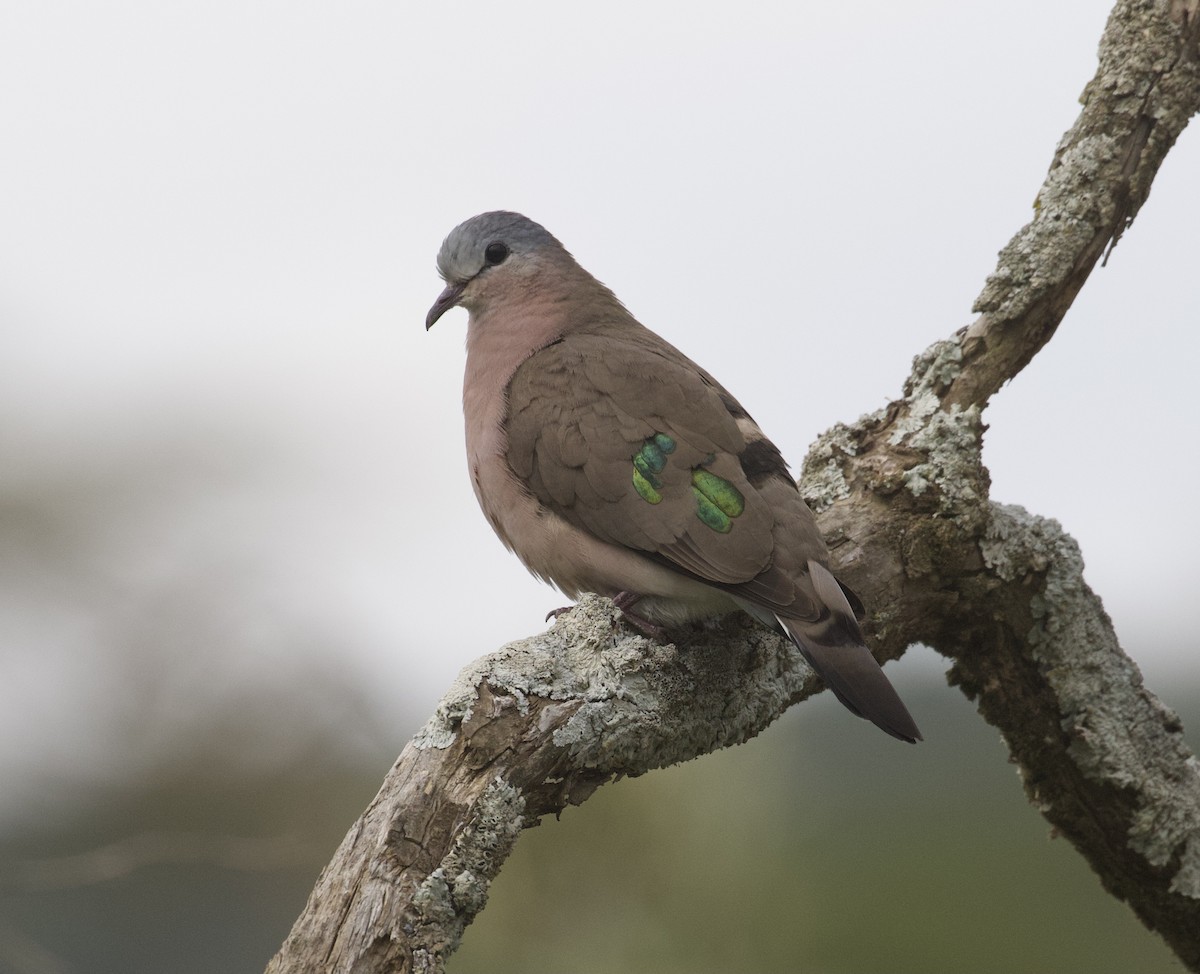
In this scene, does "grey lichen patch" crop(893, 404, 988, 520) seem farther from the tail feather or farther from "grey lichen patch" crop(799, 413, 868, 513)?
the tail feather

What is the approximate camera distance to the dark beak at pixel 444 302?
3.96 m

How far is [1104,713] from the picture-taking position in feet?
11.7

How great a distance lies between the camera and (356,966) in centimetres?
222

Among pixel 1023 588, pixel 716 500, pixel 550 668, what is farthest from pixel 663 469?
pixel 1023 588

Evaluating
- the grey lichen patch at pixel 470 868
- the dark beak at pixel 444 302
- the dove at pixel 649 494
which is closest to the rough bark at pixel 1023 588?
the dove at pixel 649 494

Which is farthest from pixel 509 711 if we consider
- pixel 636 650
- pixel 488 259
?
pixel 488 259

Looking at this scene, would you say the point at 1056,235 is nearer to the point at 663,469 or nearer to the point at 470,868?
the point at 663,469

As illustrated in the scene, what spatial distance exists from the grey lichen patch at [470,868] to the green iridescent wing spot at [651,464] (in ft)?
2.74

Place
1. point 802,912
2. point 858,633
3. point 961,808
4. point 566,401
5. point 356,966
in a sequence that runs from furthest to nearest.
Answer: point 961,808
point 802,912
point 566,401
point 858,633
point 356,966

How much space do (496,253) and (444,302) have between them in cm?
23

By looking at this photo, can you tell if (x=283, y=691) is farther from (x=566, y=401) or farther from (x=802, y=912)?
(x=802, y=912)

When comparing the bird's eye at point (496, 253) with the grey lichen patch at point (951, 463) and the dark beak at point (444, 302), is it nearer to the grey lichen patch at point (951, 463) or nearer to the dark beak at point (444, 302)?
the dark beak at point (444, 302)

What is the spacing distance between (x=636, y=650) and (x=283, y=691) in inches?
49.9

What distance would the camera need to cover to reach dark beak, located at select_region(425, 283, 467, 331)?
13.0 ft
